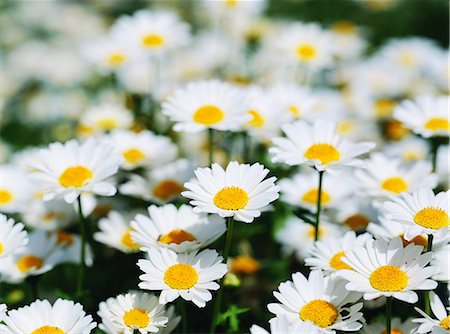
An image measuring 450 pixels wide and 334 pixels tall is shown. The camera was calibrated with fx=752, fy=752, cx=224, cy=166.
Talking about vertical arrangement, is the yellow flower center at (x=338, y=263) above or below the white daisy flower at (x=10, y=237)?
below

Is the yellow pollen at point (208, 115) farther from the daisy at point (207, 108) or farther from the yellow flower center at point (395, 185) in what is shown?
the yellow flower center at point (395, 185)

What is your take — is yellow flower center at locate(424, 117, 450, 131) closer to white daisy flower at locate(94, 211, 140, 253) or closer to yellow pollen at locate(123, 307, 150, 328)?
white daisy flower at locate(94, 211, 140, 253)

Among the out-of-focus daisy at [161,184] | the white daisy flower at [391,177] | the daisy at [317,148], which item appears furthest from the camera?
the out-of-focus daisy at [161,184]

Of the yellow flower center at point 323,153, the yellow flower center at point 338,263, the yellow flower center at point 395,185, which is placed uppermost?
the yellow flower center at point 323,153

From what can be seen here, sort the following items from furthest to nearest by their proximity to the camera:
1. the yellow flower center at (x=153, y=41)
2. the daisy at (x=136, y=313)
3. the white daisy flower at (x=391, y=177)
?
the yellow flower center at (x=153, y=41) → the white daisy flower at (x=391, y=177) → the daisy at (x=136, y=313)

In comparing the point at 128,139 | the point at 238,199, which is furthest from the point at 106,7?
the point at 238,199

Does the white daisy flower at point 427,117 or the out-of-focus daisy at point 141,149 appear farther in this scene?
the out-of-focus daisy at point 141,149

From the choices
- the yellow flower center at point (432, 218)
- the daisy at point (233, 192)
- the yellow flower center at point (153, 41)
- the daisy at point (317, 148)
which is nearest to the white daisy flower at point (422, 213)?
the yellow flower center at point (432, 218)

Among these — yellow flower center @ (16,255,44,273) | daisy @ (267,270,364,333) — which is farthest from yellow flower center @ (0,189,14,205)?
daisy @ (267,270,364,333)
